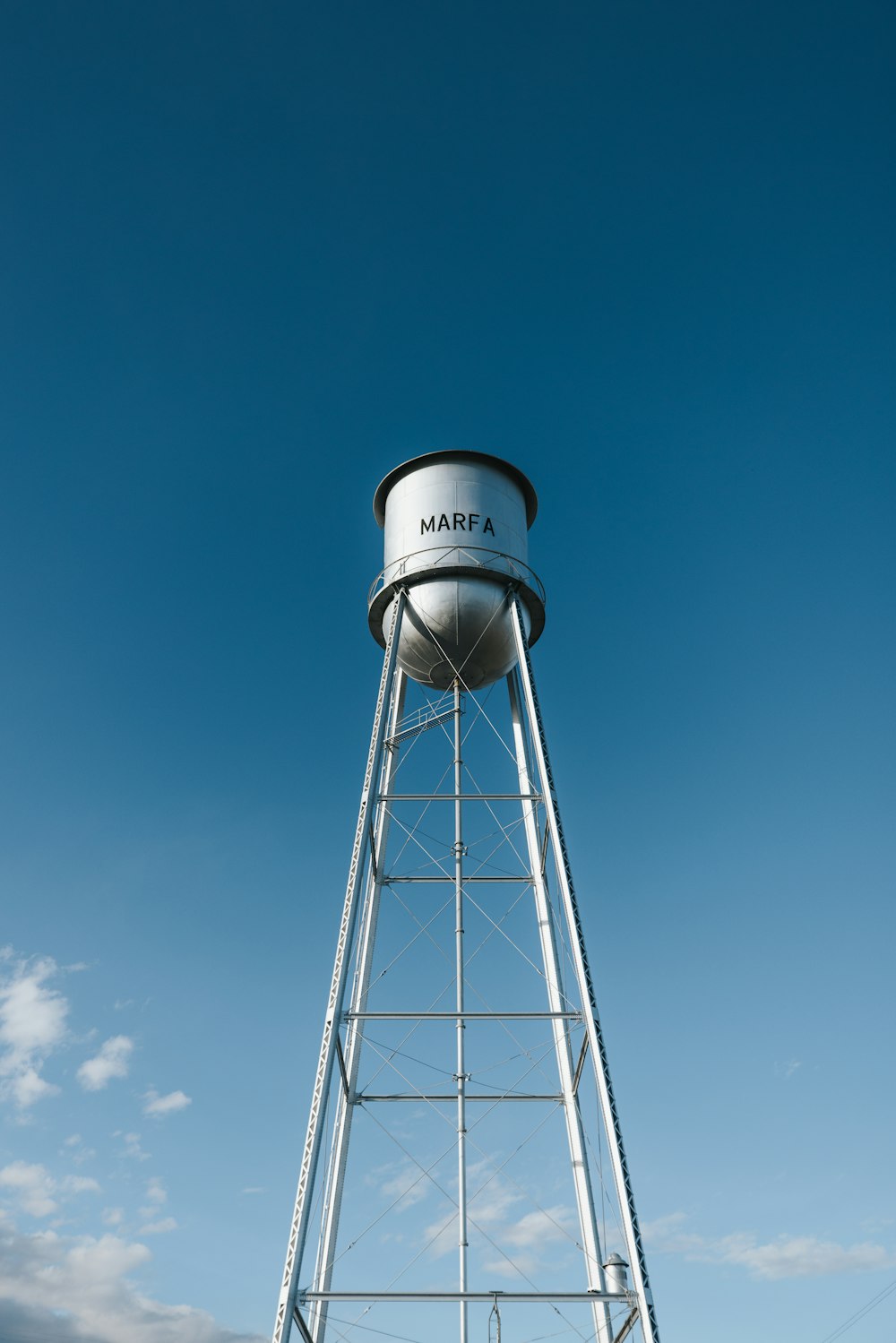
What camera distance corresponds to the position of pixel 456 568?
14758 millimetres

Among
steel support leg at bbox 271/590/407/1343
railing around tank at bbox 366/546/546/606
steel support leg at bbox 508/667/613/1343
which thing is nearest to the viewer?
steel support leg at bbox 271/590/407/1343

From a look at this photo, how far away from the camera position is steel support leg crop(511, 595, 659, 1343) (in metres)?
9.06

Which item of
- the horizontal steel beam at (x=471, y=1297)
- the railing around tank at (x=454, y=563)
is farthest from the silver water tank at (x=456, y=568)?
the horizontal steel beam at (x=471, y=1297)

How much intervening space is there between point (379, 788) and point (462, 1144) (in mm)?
4452

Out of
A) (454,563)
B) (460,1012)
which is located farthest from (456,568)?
(460,1012)

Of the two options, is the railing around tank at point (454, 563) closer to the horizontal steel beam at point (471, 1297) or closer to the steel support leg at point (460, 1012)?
the steel support leg at point (460, 1012)

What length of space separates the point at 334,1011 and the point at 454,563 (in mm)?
6543

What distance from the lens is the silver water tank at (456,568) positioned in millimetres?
14820

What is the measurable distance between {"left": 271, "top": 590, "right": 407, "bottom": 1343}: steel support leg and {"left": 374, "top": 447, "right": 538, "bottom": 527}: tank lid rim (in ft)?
7.49

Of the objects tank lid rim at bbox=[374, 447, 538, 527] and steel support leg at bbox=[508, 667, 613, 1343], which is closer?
steel support leg at bbox=[508, 667, 613, 1343]

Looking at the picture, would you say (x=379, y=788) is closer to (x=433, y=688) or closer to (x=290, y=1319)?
(x=433, y=688)

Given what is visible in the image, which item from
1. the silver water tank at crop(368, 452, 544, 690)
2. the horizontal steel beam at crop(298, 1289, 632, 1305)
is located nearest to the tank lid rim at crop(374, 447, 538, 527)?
the silver water tank at crop(368, 452, 544, 690)

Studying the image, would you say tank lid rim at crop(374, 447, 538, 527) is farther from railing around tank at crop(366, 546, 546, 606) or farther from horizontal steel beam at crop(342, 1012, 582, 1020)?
horizontal steel beam at crop(342, 1012, 582, 1020)

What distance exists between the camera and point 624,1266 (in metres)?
9.73
